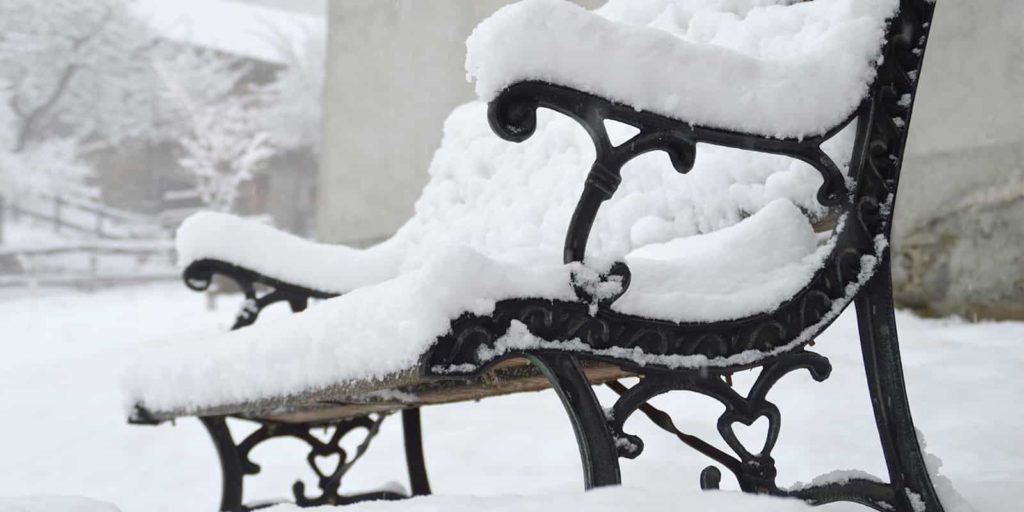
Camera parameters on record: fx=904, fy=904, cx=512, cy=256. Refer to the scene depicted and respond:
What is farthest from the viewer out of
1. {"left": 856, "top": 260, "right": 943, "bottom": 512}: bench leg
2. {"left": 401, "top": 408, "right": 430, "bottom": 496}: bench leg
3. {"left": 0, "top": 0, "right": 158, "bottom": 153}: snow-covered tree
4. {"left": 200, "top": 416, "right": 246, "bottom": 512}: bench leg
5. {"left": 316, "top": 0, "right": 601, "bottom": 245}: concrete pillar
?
{"left": 0, "top": 0, "right": 158, "bottom": 153}: snow-covered tree

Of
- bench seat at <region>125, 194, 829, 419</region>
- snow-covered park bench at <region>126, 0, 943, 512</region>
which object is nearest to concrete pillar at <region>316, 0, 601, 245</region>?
snow-covered park bench at <region>126, 0, 943, 512</region>

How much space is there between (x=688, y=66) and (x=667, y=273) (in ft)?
0.66

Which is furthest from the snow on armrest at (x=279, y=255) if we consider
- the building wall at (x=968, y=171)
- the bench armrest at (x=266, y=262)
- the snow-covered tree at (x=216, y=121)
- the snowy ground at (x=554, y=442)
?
the snow-covered tree at (x=216, y=121)

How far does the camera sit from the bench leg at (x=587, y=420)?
0.79m

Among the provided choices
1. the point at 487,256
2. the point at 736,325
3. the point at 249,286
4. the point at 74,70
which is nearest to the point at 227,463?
the point at 249,286

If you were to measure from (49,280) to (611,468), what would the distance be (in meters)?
12.5

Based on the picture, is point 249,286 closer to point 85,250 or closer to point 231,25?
point 85,250

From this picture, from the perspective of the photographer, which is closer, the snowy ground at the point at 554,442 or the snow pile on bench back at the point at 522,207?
the snow pile on bench back at the point at 522,207

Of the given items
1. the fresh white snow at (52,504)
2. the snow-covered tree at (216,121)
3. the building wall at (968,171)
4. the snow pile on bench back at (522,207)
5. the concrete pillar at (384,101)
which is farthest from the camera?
the snow-covered tree at (216,121)

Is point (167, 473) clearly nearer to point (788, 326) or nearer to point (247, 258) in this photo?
point (247, 258)

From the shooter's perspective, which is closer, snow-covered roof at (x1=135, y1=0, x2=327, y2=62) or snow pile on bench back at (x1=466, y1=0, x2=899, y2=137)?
snow pile on bench back at (x1=466, y1=0, x2=899, y2=137)

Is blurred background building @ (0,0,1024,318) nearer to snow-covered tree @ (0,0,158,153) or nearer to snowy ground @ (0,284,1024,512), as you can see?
snow-covered tree @ (0,0,158,153)

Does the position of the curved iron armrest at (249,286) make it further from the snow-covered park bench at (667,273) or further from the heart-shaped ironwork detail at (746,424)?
the heart-shaped ironwork detail at (746,424)

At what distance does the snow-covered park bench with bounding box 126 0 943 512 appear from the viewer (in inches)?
29.0
